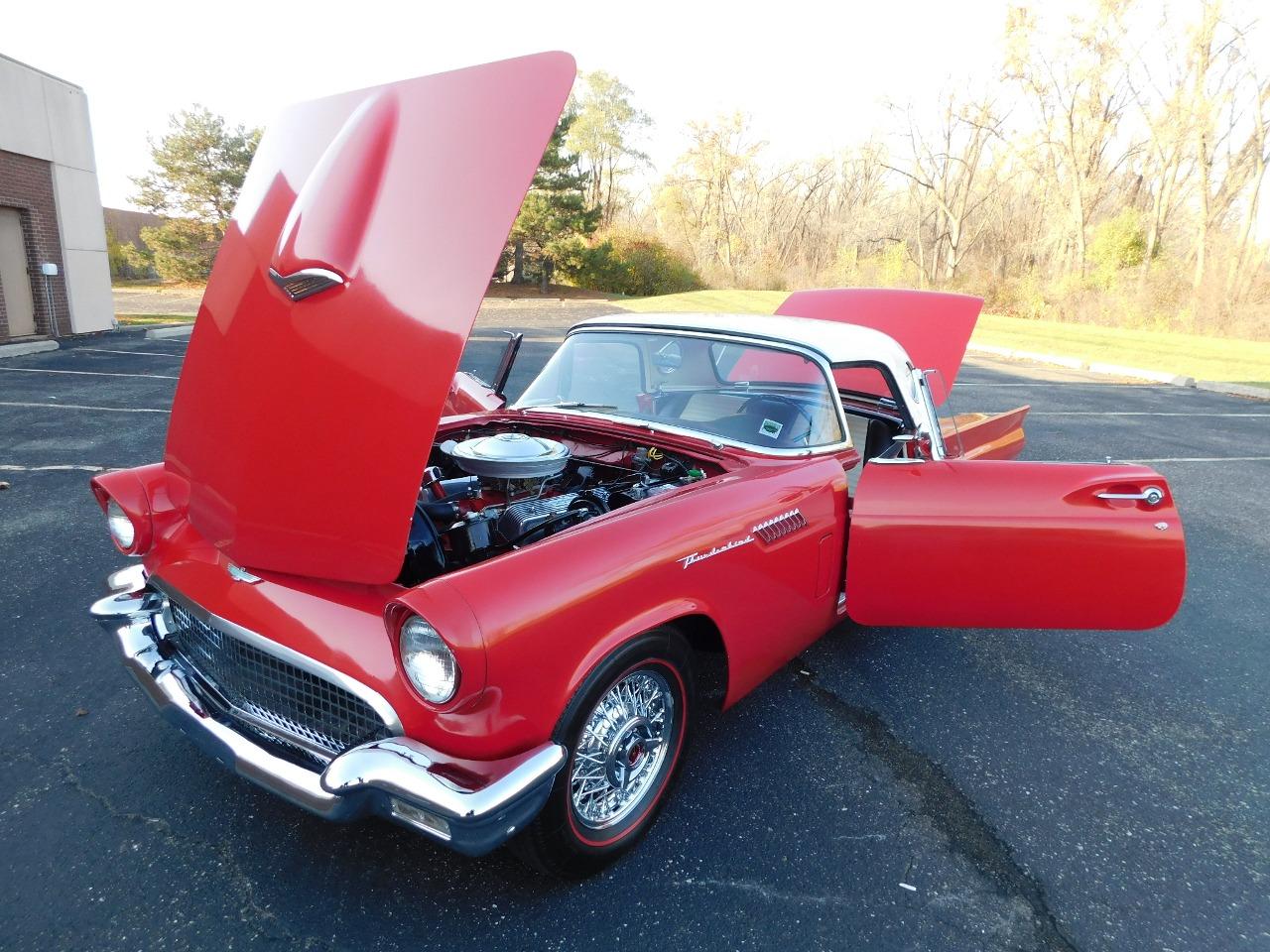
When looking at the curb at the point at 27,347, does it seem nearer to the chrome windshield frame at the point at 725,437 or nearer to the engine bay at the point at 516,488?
the chrome windshield frame at the point at 725,437

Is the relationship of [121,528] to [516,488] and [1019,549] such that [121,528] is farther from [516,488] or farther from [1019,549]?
[1019,549]

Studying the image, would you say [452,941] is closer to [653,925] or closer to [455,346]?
[653,925]

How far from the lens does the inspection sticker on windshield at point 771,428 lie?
3.12 m

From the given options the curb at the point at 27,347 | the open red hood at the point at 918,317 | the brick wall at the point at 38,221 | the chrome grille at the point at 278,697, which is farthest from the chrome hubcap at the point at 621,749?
the brick wall at the point at 38,221

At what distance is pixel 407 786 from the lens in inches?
66.5

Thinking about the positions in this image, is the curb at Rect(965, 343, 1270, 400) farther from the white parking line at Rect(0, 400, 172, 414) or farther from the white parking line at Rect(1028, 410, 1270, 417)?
the white parking line at Rect(0, 400, 172, 414)

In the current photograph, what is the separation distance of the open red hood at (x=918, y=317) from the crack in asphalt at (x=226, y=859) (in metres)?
4.15

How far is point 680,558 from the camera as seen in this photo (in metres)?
2.20

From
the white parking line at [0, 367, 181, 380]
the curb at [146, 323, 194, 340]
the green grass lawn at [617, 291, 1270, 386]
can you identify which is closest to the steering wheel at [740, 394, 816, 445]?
the white parking line at [0, 367, 181, 380]

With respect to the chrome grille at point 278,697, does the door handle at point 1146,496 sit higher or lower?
higher

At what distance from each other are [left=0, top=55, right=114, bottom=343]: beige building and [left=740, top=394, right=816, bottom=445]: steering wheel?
14450mm

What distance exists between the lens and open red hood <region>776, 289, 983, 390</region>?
191 inches

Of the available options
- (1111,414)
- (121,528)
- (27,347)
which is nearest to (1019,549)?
(121,528)

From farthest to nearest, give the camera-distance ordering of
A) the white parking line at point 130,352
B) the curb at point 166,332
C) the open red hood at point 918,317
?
the curb at point 166,332, the white parking line at point 130,352, the open red hood at point 918,317
